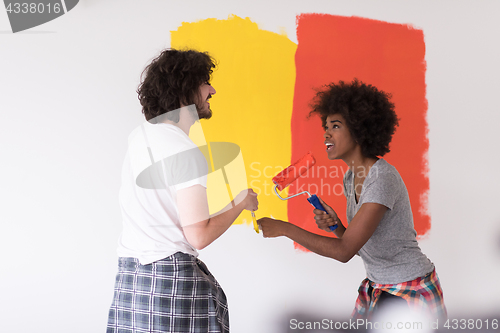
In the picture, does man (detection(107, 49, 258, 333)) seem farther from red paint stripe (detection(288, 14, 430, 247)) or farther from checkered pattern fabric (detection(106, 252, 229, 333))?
red paint stripe (detection(288, 14, 430, 247))

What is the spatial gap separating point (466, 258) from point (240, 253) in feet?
3.58

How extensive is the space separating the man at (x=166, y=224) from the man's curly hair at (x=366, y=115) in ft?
1.81

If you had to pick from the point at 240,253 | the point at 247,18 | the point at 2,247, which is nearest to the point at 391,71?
the point at 247,18

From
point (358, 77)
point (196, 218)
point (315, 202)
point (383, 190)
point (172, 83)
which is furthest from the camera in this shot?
point (358, 77)

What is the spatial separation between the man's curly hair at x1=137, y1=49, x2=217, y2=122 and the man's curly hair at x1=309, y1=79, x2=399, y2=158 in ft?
1.80

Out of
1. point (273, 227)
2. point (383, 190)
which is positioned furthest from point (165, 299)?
point (383, 190)

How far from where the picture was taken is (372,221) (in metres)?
1.16

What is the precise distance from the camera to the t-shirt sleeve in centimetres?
117

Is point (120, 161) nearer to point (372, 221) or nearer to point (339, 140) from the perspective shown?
point (339, 140)

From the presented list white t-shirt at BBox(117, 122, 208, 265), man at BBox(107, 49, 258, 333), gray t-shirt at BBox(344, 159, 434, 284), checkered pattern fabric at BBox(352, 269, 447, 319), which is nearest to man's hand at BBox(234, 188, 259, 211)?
man at BBox(107, 49, 258, 333)

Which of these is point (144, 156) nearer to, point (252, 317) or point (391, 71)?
point (252, 317)

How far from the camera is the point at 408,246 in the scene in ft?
4.11

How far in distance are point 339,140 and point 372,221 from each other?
0.33 m

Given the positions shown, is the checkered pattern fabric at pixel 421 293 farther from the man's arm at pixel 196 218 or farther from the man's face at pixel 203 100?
the man's face at pixel 203 100
